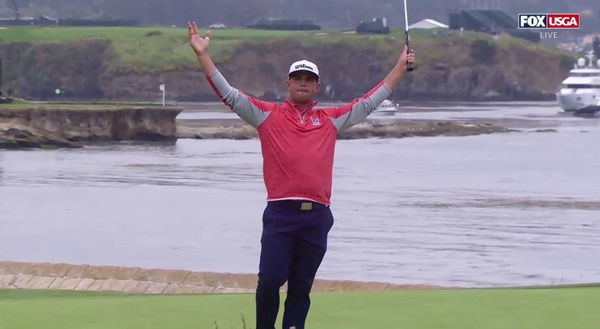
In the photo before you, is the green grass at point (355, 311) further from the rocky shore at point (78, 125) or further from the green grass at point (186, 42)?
the green grass at point (186, 42)

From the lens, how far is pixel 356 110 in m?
8.62

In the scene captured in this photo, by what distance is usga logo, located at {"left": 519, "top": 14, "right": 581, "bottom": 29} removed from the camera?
13562 cm

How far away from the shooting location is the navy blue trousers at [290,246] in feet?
27.1

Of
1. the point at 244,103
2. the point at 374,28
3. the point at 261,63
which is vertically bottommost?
the point at 261,63

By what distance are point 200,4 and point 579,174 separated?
12192 cm

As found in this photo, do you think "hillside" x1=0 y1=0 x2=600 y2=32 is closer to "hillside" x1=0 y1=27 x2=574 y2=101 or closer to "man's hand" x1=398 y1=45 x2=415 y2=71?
"hillside" x1=0 y1=27 x2=574 y2=101

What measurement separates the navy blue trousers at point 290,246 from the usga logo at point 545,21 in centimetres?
12316

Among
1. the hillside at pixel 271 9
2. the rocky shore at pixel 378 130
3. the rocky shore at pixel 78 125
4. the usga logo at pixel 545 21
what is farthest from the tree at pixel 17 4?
the rocky shore at pixel 78 125

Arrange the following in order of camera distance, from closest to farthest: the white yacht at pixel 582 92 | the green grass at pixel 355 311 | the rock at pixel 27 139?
the green grass at pixel 355 311, the rock at pixel 27 139, the white yacht at pixel 582 92

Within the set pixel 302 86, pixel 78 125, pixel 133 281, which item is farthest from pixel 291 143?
pixel 78 125

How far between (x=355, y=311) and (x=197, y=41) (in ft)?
8.08

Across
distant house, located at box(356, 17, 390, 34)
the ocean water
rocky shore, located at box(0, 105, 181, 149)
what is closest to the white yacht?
the ocean water

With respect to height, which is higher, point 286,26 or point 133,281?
point 133,281

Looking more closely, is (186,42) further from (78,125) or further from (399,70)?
(399,70)
